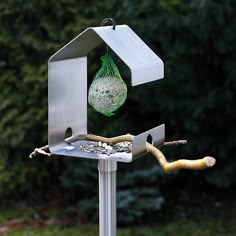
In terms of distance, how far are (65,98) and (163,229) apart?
Result: 213cm

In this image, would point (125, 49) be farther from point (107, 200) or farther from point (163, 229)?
point (163, 229)

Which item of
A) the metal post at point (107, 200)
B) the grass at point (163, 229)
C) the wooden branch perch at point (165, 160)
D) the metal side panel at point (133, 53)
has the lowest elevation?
the grass at point (163, 229)

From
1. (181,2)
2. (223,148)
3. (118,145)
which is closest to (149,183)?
(223,148)

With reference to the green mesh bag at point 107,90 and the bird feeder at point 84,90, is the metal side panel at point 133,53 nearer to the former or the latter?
the bird feeder at point 84,90

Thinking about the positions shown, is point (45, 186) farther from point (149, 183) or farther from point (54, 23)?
point (54, 23)

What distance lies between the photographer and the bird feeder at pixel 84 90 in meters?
1.67

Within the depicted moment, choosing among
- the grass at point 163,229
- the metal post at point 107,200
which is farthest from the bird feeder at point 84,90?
the grass at point 163,229

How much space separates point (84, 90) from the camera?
201cm

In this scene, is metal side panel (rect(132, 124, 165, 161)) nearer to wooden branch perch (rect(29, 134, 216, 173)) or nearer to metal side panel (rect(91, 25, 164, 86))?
wooden branch perch (rect(29, 134, 216, 173))

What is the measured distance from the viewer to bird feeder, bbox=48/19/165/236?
1.67 metres

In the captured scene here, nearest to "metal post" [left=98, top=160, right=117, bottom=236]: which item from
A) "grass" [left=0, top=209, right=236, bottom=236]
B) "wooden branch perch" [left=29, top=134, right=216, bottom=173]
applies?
"wooden branch perch" [left=29, top=134, right=216, bottom=173]

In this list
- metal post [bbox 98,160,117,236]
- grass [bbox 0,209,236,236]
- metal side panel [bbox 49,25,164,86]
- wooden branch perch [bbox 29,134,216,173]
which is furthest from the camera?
grass [bbox 0,209,236,236]

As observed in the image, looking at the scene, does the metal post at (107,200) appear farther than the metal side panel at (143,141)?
Yes

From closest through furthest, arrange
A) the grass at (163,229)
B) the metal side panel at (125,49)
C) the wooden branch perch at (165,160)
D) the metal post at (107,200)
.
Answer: the wooden branch perch at (165,160)
the metal side panel at (125,49)
the metal post at (107,200)
the grass at (163,229)
